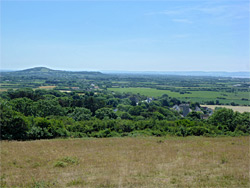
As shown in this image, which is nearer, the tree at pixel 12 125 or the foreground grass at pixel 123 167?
the foreground grass at pixel 123 167

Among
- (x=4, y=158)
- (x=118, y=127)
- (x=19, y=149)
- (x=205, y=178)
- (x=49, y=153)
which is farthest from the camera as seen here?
(x=118, y=127)

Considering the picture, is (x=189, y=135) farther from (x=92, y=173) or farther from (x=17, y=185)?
(x=17, y=185)

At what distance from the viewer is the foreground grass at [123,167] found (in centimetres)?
786

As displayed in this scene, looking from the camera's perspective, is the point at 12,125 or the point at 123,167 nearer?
the point at 123,167

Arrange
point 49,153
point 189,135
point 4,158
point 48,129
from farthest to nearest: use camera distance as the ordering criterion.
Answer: point 189,135
point 48,129
point 49,153
point 4,158

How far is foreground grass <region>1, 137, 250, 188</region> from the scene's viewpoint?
786 centimetres

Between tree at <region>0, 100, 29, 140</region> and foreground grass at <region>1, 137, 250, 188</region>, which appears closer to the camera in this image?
foreground grass at <region>1, 137, 250, 188</region>

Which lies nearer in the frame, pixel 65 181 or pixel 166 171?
pixel 65 181

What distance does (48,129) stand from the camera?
66.7 feet

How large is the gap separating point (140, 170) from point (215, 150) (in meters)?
6.63

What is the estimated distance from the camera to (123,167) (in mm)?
9906

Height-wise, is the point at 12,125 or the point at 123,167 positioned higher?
the point at 123,167

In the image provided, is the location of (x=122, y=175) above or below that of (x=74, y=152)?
above

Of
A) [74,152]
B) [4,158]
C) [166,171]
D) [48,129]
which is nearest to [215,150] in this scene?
[166,171]
